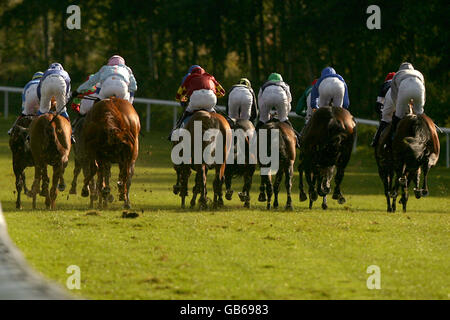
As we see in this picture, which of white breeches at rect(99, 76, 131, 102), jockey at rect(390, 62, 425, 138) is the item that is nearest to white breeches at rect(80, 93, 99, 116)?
white breeches at rect(99, 76, 131, 102)

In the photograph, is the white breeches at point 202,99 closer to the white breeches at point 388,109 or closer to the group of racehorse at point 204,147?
the group of racehorse at point 204,147

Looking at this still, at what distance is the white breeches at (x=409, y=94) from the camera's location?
15867 millimetres

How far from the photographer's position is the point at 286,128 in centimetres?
1634

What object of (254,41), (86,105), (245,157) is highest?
(254,41)

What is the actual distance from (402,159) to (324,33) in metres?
20.0

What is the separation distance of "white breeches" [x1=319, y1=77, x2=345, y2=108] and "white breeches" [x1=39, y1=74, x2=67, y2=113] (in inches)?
165

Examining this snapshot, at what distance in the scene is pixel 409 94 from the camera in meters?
15.9

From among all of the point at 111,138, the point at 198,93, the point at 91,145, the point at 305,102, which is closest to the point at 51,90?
the point at 91,145

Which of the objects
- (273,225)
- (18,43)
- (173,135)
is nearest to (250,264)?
(273,225)

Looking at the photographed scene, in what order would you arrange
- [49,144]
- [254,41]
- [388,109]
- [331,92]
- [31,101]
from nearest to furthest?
[49,144], [331,92], [388,109], [31,101], [254,41]

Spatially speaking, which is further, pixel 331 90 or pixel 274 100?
pixel 331 90

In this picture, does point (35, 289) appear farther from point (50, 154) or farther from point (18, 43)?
point (18, 43)

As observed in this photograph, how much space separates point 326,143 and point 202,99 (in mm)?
2071

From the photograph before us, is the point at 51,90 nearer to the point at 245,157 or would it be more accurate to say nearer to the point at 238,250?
the point at 245,157
